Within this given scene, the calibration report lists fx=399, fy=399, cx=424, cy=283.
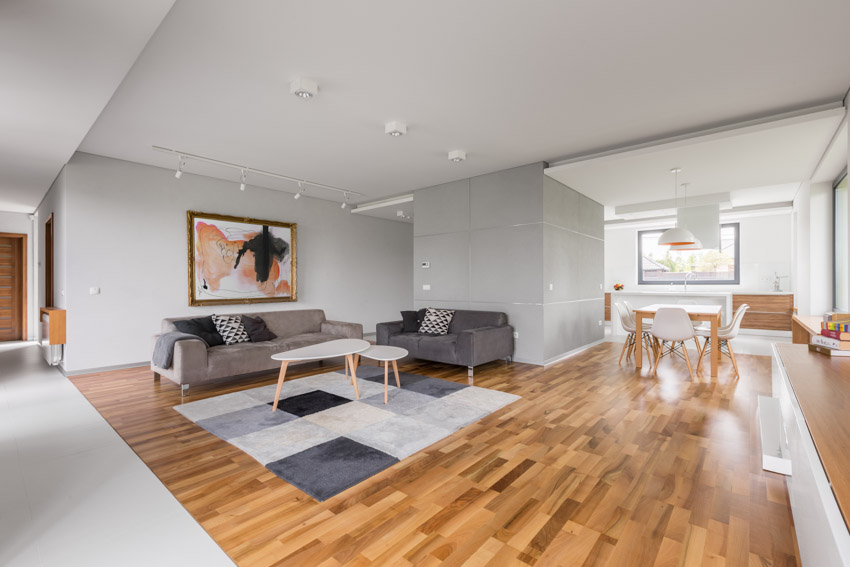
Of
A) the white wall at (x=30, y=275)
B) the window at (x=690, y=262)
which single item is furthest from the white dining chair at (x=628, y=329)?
the white wall at (x=30, y=275)

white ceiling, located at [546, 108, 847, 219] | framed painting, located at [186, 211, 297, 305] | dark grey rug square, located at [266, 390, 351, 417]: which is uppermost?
white ceiling, located at [546, 108, 847, 219]

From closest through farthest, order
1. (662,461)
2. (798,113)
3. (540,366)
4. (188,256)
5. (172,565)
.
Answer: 1. (172,565)
2. (662,461)
3. (798,113)
4. (540,366)
5. (188,256)

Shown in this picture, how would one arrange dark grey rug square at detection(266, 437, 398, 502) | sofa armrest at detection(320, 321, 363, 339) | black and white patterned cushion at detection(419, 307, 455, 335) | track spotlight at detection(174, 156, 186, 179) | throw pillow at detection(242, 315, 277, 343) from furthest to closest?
black and white patterned cushion at detection(419, 307, 455, 335) → sofa armrest at detection(320, 321, 363, 339) → throw pillow at detection(242, 315, 277, 343) → track spotlight at detection(174, 156, 186, 179) → dark grey rug square at detection(266, 437, 398, 502)


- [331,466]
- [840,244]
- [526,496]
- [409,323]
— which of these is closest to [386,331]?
[409,323]

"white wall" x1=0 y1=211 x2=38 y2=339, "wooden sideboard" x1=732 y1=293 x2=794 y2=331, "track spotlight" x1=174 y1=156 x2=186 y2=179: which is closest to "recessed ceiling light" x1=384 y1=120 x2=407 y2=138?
"track spotlight" x1=174 y1=156 x2=186 y2=179

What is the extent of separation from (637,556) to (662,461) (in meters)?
1.10

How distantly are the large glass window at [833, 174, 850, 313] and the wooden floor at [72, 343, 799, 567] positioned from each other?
105 inches

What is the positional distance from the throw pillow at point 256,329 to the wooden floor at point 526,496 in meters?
1.66

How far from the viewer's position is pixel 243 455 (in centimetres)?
273

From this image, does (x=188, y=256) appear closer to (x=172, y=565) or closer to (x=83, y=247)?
(x=83, y=247)

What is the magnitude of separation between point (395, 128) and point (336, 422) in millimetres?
2938

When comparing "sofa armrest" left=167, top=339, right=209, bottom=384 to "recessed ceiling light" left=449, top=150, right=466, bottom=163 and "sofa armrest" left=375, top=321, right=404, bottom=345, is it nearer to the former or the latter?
"sofa armrest" left=375, top=321, right=404, bottom=345

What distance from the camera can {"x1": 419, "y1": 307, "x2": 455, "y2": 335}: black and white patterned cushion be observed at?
5.93 meters

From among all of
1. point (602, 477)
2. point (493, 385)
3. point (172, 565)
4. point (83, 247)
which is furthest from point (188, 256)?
point (602, 477)
